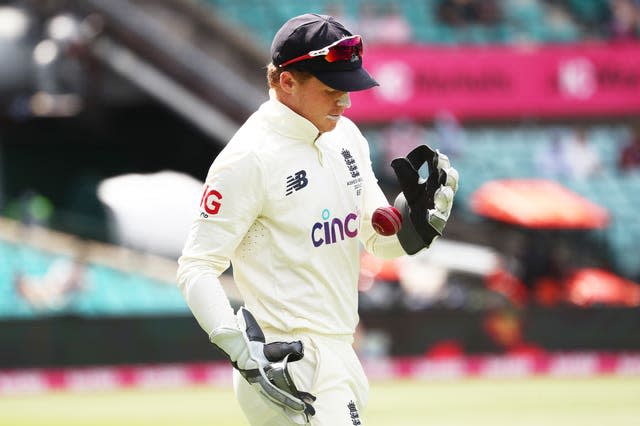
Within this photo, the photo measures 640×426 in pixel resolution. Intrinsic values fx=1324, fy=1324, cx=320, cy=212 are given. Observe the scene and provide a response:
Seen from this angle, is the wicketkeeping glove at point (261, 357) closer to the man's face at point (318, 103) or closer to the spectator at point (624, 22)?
the man's face at point (318, 103)

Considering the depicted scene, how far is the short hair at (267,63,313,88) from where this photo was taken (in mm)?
4043

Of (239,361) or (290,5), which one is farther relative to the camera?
(290,5)

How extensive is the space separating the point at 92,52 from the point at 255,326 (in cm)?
1413

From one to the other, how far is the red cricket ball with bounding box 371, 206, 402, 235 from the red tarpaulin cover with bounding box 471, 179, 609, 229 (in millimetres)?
13642

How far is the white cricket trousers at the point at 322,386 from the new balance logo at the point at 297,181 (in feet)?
1.45

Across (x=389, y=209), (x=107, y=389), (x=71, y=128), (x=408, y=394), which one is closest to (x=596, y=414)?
(x=408, y=394)

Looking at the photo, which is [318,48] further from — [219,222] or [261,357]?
[261,357]

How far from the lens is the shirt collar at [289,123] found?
4094 mm

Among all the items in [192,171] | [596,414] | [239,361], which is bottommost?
[239,361]

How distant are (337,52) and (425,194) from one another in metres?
0.56

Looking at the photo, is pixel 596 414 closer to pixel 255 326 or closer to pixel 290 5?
pixel 255 326

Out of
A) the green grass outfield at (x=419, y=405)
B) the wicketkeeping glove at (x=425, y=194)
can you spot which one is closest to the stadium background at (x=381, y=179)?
the green grass outfield at (x=419, y=405)

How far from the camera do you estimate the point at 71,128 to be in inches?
772

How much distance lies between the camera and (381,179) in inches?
711
